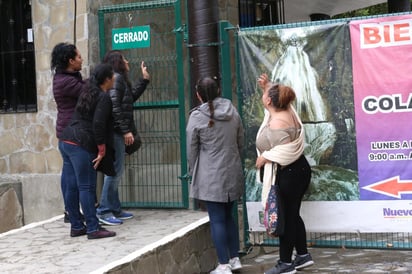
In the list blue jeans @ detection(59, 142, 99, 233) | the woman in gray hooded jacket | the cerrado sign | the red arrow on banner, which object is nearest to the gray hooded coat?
the woman in gray hooded jacket

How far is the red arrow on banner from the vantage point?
217 inches

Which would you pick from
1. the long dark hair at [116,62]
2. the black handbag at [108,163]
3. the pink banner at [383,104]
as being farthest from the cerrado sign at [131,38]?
the pink banner at [383,104]

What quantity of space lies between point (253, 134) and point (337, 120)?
2.70 ft

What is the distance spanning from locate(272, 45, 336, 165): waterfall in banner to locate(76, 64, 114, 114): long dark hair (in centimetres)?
163

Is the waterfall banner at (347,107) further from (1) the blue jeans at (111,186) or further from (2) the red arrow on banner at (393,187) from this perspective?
(1) the blue jeans at (111,186)

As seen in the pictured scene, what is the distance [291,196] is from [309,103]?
0.90m

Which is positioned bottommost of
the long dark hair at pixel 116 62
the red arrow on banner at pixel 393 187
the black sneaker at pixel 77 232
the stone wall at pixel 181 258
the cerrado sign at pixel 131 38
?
the stone wall at pixel 181 258

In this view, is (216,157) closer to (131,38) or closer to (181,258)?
(181,258)

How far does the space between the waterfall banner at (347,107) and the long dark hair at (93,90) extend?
4.33 ft

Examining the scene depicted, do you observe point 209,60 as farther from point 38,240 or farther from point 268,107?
point 38,240

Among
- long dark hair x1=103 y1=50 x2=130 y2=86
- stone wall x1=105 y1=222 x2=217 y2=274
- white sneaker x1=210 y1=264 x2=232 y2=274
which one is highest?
long dark hair x1=103 y1=50 x2=130 y2=86

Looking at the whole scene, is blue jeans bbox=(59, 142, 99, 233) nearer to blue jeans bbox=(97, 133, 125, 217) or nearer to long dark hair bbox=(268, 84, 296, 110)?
blue jeans bbox=(97, 133, 125, 217)

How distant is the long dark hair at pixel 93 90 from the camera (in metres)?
5.74

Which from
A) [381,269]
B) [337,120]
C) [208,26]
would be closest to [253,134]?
[337,120]
